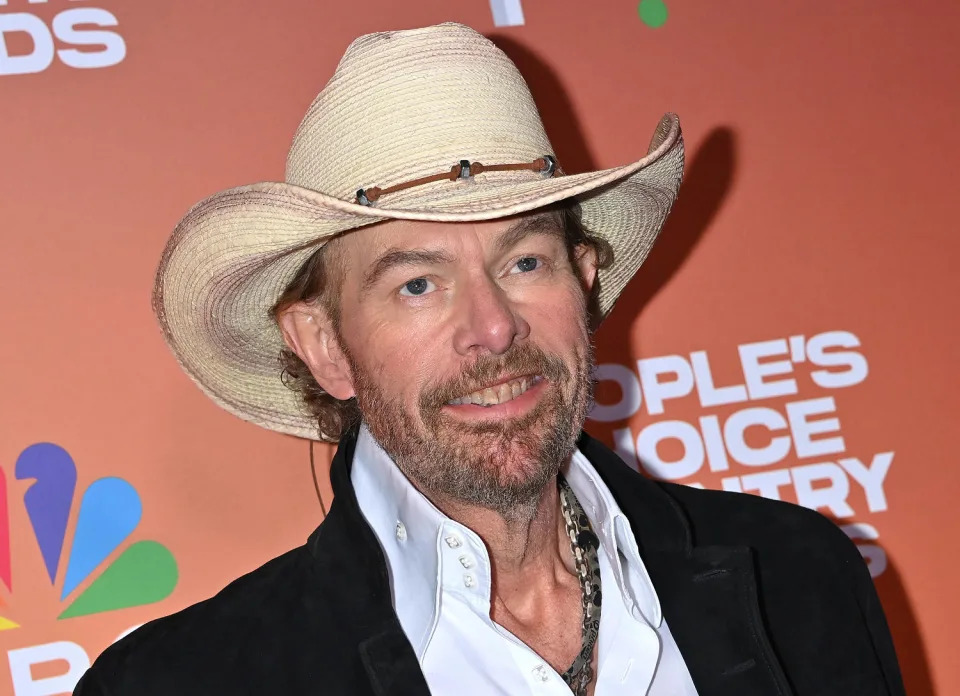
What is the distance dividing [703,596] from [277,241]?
982mm

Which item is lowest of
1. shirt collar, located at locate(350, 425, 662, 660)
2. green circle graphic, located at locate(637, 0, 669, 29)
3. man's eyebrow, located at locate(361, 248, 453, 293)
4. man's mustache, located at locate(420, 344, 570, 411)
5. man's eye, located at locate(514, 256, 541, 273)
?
shirt collar, located at locate(350, 425, 662, 660)

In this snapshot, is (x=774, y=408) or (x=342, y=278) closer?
(x=342, y=278)

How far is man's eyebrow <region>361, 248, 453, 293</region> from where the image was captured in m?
1.96

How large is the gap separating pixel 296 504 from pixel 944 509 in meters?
1.62

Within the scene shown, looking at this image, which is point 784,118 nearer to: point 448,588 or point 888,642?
point 888,642

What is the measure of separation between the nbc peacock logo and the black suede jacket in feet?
1.65

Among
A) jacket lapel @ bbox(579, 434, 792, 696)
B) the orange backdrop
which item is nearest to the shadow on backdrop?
the orange backdrop

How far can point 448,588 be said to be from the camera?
1978 mm

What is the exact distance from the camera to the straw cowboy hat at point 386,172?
1.90 m

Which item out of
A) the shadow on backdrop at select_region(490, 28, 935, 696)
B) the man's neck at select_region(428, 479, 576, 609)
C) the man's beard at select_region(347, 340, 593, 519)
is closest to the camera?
the man's beard at select_region(347, 340, 593, 519)

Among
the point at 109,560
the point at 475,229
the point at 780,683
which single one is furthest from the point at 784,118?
the point at 109,560

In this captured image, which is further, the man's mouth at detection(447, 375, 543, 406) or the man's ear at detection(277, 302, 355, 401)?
the man's ear at detection(277, 302, 355, 401)

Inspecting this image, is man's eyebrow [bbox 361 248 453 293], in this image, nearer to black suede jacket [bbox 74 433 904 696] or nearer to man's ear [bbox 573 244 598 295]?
black suede jacket [bbox 74 433 904 696]

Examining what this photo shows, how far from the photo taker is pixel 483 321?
6.29ft
